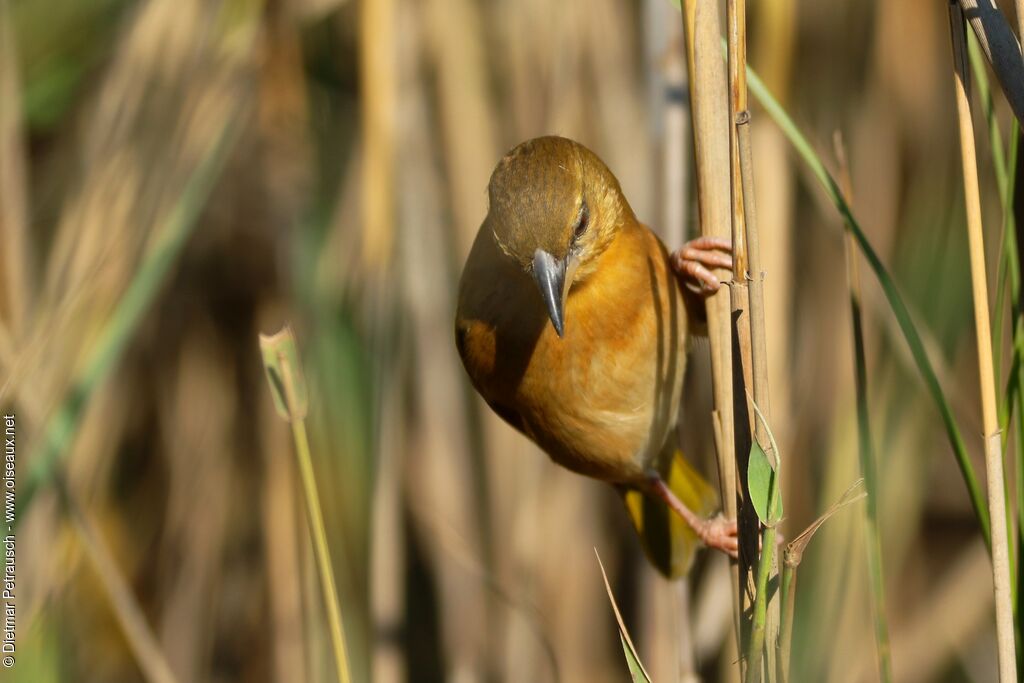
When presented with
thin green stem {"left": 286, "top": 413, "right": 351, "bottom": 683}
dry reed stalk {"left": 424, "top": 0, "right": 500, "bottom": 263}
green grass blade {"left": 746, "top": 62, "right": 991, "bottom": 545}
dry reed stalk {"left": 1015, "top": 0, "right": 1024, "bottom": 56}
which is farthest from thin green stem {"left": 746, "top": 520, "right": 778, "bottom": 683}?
dry reed stalk {"left": 424, "top": 0, "right": 500, "bottom": 263}

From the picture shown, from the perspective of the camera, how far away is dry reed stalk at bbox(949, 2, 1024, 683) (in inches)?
51.9

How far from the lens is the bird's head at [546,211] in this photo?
1729 mm

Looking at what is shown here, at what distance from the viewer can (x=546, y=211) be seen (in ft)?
5.73

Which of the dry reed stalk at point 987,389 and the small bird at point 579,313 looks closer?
the dry reed stalk at point 987,389

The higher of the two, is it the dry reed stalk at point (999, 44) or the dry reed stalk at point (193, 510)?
the dry reed stalk at point (999, 44)

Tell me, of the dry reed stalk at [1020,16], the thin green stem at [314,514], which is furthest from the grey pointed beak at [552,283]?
the dry reed stalk at [1020,16]

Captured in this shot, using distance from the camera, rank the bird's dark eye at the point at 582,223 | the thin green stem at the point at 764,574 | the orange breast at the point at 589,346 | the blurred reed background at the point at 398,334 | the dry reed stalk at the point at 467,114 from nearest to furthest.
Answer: the thin green stem at the point at 764,574 → the bird's dark eye at the point at 582,223 → the orange breast at the point at 589,346 → the blurred reed background at the point at 398,334 → the dry reed stalk at the point at 467,114

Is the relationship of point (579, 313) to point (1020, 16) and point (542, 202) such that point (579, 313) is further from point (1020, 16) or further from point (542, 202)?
point (1020, 16)

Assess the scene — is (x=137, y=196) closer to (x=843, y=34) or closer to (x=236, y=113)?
(x=236, y=113)

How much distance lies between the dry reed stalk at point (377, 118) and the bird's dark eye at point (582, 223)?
28.0 inches

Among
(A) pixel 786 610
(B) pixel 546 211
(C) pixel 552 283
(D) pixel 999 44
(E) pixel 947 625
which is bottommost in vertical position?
(E) pixel 947 625

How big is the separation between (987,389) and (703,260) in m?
0.57

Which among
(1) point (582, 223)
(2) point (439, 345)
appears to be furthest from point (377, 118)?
(1) point (582, 223)

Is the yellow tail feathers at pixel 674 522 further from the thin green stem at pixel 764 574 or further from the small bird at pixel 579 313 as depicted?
the thin green stem at pixel 764 574
